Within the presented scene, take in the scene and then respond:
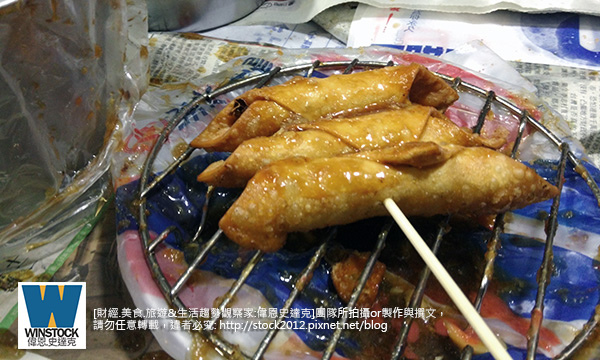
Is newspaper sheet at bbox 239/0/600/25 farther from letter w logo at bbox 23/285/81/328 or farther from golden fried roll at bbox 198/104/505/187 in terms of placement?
letter w logo at bbox 23/285/81/328

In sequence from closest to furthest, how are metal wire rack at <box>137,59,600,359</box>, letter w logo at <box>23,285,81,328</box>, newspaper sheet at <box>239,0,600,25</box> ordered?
metal wire rack at <box>137,59,600,359</box>, letter w logo at <box>23,285,81,328</box>, newspaper sheet at <box>239,0,600,25</box>

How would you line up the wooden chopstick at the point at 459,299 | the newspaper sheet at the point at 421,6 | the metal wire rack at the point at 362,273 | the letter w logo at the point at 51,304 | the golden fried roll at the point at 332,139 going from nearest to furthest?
the wooden chopstick at the point at 459,299 < the metal wire rack at the point at 362,273 < the golden fried roll at the point at 332,139 < the letter w logo at the point at 51,304 < the newspaper sheet at the point at 421,6

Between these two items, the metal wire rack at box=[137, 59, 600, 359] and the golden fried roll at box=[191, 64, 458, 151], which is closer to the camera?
the metal wire rack at box=[137, 59, 600, 359]

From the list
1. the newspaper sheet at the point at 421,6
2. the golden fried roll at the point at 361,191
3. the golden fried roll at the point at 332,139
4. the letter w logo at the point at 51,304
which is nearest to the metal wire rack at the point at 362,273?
the golden fried roll at the point at 361,191

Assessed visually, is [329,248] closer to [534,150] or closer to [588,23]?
[534,150]

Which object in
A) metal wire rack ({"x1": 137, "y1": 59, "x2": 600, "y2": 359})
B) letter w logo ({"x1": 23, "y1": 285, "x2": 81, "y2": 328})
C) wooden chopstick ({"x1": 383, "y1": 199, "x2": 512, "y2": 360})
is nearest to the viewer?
wooden chopstick ({"x1": 383, "y1": 199, "x2": 512, "y2": 360})

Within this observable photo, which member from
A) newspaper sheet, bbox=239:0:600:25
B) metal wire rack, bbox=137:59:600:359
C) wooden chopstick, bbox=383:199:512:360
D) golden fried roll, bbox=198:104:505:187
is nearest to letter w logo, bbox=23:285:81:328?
metal wire rack, bbox=137:59:600:359

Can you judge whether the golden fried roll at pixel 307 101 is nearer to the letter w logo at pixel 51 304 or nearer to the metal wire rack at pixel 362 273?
the metal wire rack at pixel 362 273
